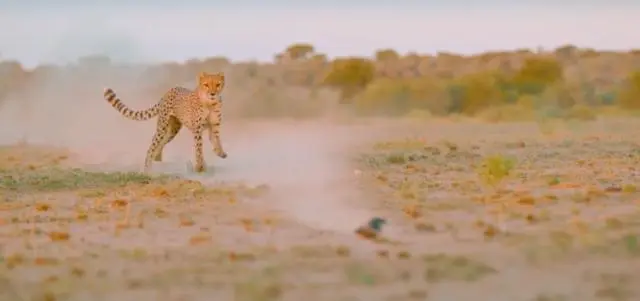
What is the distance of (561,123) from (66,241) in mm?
24233

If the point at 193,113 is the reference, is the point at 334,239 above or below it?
below

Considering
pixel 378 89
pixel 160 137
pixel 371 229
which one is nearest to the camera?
pixel 371 229

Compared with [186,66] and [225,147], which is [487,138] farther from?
[186,66]

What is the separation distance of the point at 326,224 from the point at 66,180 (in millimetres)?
6211

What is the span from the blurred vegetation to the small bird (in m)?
24.1

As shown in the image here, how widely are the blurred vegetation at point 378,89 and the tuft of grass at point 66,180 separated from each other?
16.1m

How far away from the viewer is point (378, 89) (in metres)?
48.7

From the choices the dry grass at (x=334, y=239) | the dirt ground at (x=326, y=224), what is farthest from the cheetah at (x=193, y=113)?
the dry grass at (x=334, y=239)

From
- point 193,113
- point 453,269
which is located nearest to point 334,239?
point 453,269

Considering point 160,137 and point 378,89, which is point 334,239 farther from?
point 378,89

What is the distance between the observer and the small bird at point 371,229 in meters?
14.0

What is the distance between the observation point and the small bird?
13967 mm

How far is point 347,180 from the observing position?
66.4ft

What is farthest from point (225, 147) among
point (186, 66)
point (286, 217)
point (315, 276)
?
point (186, 66)
